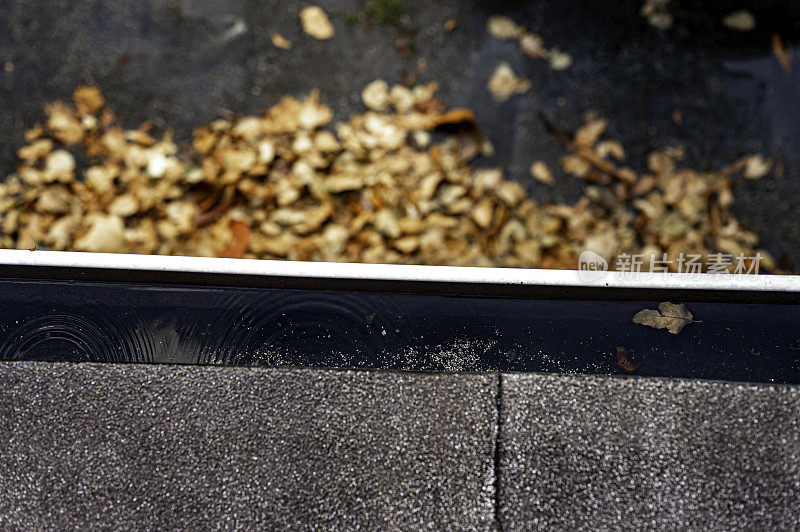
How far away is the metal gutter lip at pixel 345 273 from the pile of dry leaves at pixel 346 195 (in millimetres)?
199

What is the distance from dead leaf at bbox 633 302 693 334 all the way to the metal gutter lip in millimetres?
91

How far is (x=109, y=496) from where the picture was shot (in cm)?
211

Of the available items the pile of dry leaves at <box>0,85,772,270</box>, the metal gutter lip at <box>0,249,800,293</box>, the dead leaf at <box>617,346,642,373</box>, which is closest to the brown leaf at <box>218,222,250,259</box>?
the pile of dry leaves at <box>0,85,772,270</box>

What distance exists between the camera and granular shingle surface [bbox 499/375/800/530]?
2.05m

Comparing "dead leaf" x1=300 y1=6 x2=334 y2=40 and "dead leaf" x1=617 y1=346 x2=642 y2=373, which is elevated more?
"dead leaf" x1=300 y1=6 x2=334 y2=40

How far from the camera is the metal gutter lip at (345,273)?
2.11 metres

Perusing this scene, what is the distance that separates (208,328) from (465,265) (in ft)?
3.29

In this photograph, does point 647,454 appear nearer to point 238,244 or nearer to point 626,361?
point 626,361

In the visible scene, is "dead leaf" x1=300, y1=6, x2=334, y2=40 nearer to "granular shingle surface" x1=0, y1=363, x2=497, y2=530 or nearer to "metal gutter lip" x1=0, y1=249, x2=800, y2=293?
"metal gutter lip" x1=0, y1=249, x2=800, y2=293

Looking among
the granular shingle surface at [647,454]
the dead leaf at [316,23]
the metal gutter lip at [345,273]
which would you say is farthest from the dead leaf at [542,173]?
the dead leaf at [316,23]

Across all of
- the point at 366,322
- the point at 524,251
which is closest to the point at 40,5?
the point at 366,322

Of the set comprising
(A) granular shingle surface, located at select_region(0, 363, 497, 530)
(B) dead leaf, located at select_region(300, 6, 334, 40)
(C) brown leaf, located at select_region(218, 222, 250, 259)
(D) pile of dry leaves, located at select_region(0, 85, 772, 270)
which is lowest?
(A) granular shingle surface, located at select_region(0, 363, 497, 530)

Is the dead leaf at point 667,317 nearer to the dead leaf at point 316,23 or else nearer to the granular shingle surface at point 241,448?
the granular shingle surface at point 241,448

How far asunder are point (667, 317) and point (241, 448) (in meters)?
1.58
